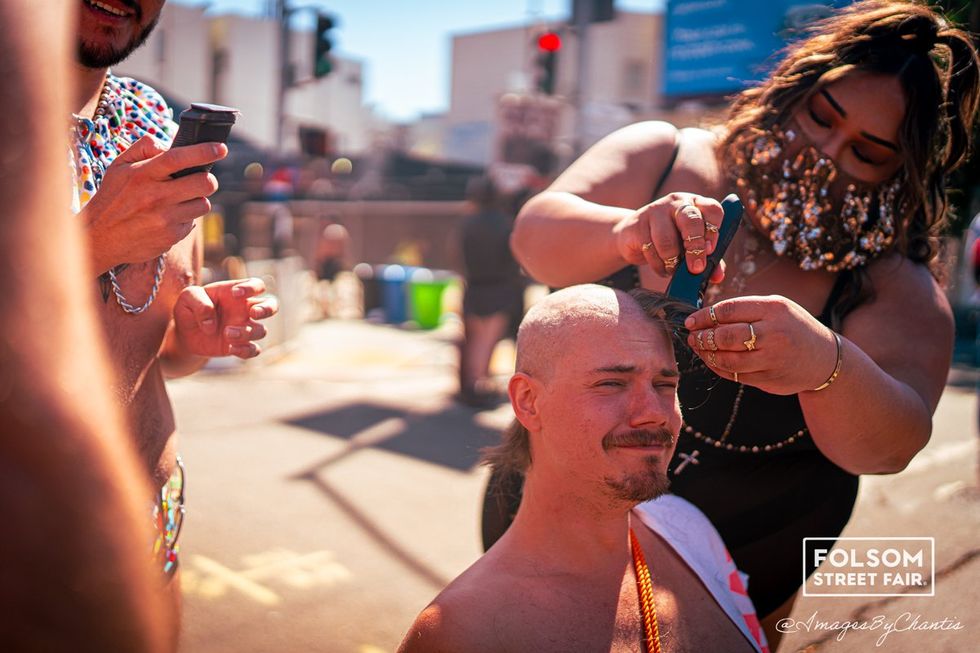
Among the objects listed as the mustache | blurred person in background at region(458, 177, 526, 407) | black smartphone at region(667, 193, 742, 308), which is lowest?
blurred person in background at region(458, 177, 526, 407)

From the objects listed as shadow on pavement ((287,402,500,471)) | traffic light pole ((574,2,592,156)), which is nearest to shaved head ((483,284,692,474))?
shadow on pavement ((287,402,500,471))

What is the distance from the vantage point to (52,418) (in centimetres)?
76

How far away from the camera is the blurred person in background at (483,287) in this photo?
759 centimetres

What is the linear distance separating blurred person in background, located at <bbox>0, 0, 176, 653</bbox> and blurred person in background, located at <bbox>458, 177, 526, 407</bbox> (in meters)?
6.73

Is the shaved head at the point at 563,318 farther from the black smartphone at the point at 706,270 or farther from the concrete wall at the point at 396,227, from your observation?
the concrete wall at the point at 396,227

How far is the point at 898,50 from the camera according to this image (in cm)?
170

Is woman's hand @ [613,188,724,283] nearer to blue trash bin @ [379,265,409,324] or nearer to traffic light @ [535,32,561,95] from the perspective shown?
traffic light @ [535,32,561,95]

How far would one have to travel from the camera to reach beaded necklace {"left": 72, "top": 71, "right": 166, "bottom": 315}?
146cm

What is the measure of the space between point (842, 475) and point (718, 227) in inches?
35.2

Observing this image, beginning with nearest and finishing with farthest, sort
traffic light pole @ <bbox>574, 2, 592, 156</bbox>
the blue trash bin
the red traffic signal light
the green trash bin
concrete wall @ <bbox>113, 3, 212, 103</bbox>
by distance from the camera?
concrete wall @ <bbox>113, 3, 212, 103</bbox> < traffic light pole @ <bbox>574, 2, 592, 156</bbox> < the red traffic signal light < the green trash bin < the blue trash bin

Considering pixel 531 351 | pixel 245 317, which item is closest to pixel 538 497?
pixel 531 351

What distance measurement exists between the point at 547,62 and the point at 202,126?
37.4 ft

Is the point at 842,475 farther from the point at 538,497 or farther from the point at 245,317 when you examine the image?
the point at 245,317

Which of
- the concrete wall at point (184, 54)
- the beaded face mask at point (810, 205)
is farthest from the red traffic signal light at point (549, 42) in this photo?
the beaded face mask at point (810, 205)
